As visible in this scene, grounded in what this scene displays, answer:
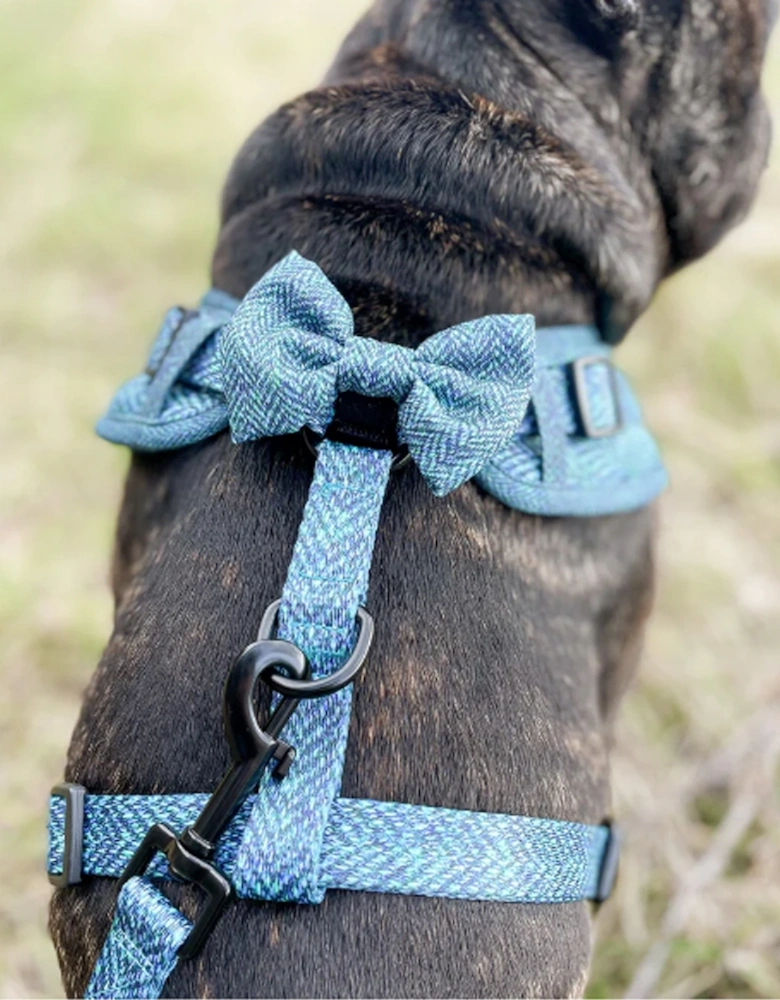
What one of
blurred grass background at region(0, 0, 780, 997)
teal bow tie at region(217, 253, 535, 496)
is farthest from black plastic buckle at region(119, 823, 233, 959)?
blurred grass background at region(0, 0, 780, 997)

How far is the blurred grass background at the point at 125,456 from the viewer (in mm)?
2518

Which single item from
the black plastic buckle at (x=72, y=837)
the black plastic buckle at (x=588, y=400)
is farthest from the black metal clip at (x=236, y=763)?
the black plastic buckle at (x=588, y=400)

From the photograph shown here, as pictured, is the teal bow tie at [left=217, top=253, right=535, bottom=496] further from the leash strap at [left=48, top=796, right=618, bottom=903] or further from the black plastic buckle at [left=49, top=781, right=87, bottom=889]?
the black plastic buckle at [left=49, top=781, right=87, bottom=889]

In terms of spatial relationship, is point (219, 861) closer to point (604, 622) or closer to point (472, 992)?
point (472, 992)

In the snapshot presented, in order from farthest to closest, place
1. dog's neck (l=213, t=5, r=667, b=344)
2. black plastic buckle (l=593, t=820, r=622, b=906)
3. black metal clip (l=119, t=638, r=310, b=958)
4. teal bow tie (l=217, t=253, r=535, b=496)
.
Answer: black plastic buckle (l=593, t=820, r=622, b=906), dog's neck (l=213, t=5, r=667, b=344), teal bow tie (l=217, t=253, r=535, b=496), black metal clip (l=119, t=638, r=310, b=958)

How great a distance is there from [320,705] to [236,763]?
5.1 inches

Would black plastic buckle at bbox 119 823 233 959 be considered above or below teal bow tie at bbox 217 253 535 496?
below

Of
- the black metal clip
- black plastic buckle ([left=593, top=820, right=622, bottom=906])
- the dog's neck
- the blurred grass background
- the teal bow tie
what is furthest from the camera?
the blurred grass background

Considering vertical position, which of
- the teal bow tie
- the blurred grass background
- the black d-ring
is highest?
the teal bow tie

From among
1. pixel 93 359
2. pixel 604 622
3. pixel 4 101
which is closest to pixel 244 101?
pixel 4 101

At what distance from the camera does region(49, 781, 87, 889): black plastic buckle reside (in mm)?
1410

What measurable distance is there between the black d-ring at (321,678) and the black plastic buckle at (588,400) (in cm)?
59

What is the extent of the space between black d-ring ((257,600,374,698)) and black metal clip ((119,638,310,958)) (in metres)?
0.01

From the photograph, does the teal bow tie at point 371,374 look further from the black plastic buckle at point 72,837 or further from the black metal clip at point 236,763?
the black plastic buckle at point 72,837
